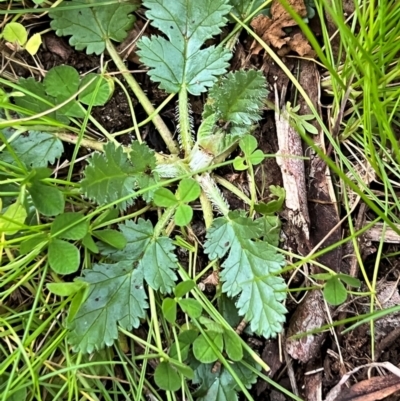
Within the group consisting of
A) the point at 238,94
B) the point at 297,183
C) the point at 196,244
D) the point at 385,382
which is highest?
the point at 238,94

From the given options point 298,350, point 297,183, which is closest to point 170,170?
point 297,183

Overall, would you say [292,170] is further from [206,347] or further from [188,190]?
[206,347]

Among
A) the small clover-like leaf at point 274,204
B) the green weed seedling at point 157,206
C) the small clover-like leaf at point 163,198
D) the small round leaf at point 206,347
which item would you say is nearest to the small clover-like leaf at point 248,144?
the green weed seedling at point 157,206

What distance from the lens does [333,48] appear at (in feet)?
4.75

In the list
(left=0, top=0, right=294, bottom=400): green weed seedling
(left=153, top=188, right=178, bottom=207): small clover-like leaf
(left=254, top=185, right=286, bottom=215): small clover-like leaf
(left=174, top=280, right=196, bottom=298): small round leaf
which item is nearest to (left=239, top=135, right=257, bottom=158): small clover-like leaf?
(left=0, top=0, right=294, bottom=400): green weed seedling

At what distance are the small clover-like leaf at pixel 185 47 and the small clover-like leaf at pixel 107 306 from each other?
499 mm

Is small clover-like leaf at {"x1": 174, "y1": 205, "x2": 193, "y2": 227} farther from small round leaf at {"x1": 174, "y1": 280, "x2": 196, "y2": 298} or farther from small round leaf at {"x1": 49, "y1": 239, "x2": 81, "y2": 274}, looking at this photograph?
small round leaf at {"x1": 49, "y1": 239, "x2": 81, "y2": 274}

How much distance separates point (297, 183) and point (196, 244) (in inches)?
12.1

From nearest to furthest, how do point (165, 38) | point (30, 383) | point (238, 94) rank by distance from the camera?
point (30, 383)
point (238, 94)
point (165, 38)

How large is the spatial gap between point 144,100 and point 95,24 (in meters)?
0.24

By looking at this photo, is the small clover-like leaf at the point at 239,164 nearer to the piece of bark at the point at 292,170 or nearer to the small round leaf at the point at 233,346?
the piece of bark at the point at 292,170

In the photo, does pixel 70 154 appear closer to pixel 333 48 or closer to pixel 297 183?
pixel 297 183

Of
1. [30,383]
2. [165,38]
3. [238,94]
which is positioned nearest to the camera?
[30,383]

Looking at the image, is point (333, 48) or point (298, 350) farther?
point (333, 48)
